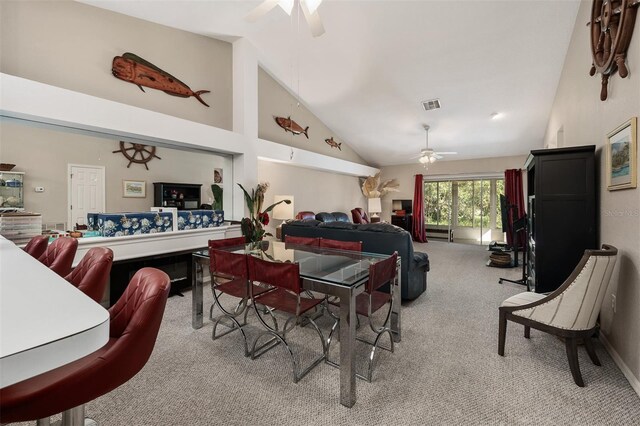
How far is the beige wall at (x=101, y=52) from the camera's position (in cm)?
279

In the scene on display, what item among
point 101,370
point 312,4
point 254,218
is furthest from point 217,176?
point 101,370

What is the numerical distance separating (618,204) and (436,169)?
670 cm

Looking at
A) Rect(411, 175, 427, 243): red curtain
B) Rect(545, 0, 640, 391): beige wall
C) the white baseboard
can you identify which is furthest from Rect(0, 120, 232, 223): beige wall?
Rect(411, 175, 427, 243): red curtain

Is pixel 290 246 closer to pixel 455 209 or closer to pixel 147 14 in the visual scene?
pixel 147 14

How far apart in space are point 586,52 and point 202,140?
4.67 meters

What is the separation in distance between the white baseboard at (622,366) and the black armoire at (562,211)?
0.56 m

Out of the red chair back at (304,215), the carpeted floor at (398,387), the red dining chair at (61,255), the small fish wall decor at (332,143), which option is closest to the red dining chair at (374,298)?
the carpeted floor at (398,387)

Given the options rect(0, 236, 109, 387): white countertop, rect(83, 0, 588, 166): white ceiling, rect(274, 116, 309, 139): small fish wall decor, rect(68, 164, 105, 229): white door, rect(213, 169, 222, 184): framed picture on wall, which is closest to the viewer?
rect(0, 236, 109, 387): white countertop

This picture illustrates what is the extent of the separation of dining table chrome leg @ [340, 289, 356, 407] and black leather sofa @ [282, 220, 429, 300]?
1758mm

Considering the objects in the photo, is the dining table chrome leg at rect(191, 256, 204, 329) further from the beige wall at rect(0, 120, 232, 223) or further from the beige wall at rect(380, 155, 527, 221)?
the beige wall at rect(380, 155, 527, 221)

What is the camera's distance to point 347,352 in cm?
175

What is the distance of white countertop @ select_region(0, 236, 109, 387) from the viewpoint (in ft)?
1.75

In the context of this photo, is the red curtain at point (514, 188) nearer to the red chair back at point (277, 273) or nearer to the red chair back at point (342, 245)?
the red chair back at point (342, 245)

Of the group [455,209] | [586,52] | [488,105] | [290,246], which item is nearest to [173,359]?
[290,246]
